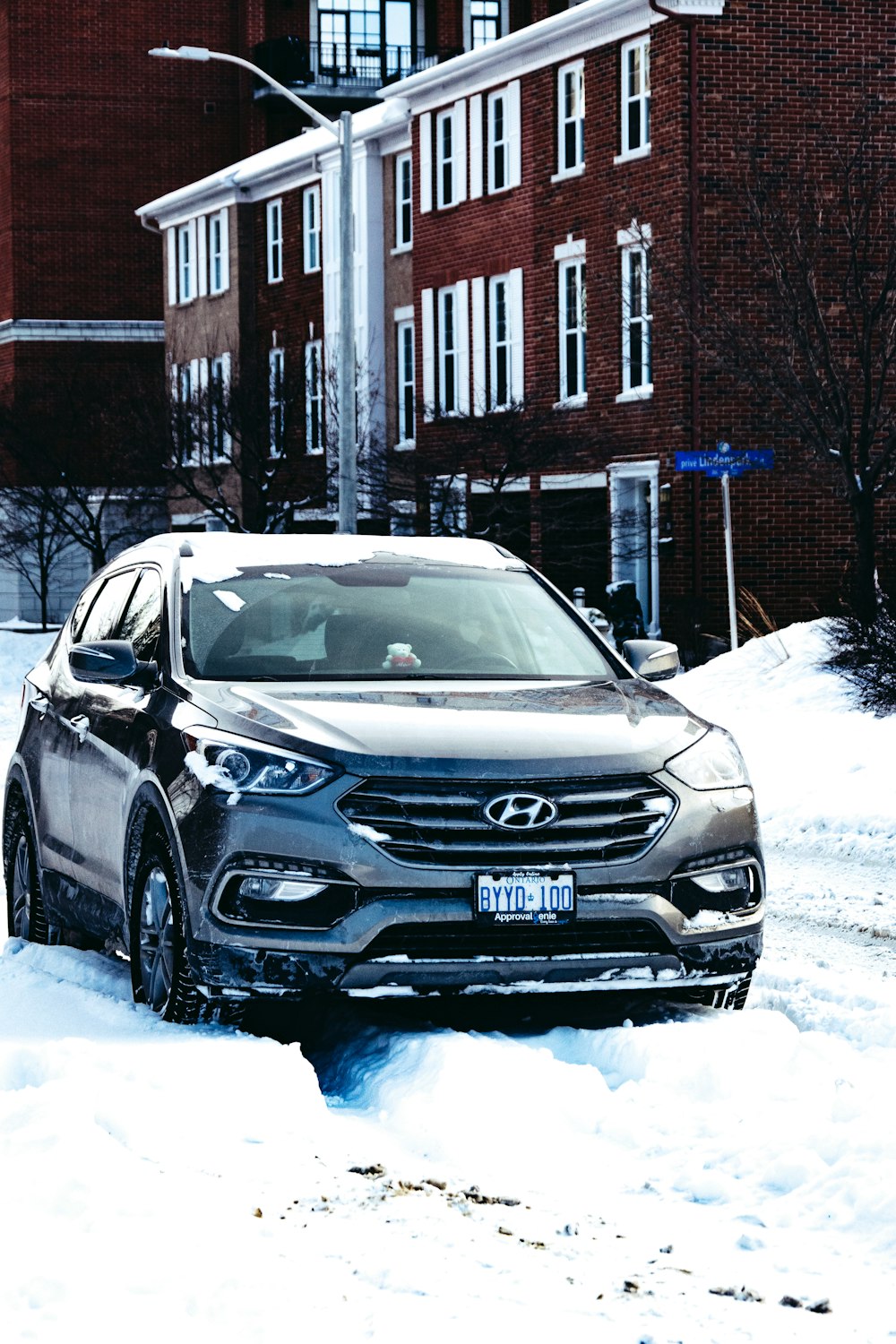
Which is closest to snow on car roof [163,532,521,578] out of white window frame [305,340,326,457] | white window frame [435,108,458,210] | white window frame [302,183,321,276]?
white window frame [435,108,458,210]

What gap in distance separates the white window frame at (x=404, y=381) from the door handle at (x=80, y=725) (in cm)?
3180

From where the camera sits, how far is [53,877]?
342 inches

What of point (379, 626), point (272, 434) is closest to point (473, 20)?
point (272, 434)

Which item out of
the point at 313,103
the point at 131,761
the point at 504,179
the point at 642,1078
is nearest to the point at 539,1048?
the point at 642,1078

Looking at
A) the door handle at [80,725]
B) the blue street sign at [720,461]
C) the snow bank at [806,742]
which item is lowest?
the snow bank at [806,742]

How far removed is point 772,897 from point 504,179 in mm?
26771

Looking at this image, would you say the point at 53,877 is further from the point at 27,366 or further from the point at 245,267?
the point at 27,366

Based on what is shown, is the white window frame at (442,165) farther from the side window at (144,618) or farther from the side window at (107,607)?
the side window at (144,618)

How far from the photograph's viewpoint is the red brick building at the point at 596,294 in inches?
1210

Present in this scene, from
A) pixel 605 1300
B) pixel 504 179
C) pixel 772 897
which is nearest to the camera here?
pixel 605 1300

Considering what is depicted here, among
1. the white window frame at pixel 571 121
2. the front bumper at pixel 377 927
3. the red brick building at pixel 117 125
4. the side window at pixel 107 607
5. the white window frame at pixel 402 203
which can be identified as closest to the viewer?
the front bumper at pixel 377 927

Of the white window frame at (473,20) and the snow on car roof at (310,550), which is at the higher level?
the white window frame at (473,20)

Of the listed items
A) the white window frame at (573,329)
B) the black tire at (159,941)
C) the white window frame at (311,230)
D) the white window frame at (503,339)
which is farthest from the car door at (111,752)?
the white window frame at (311,230)

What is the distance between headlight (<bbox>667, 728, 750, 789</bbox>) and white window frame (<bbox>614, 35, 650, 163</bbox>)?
25219mm
